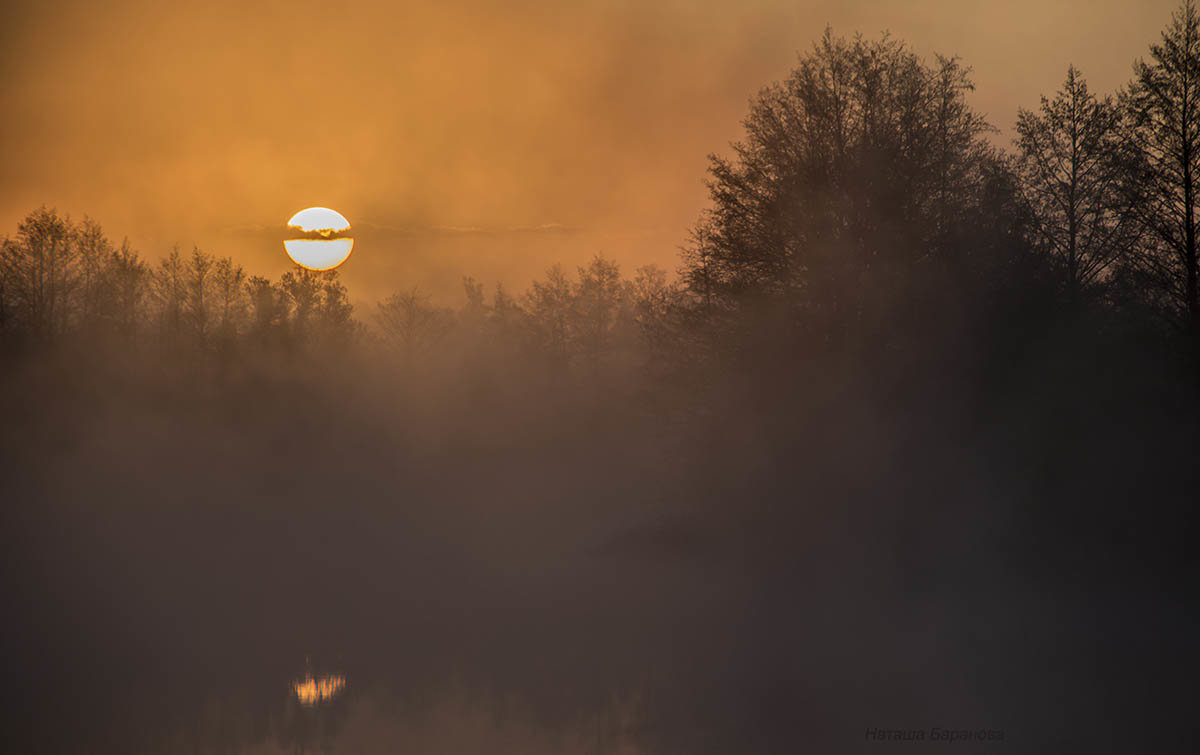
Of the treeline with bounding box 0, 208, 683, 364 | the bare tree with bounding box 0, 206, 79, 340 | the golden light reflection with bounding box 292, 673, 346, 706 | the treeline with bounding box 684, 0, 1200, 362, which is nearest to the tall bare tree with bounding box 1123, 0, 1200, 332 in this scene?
the treeline with bounding box 684, 0, 1200, 362

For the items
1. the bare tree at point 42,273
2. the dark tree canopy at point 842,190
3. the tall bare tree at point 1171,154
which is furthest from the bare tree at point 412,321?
the tall bare tree at point 1171,154

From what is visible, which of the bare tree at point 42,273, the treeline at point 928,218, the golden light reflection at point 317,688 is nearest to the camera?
the golden light reflection at point 317,688

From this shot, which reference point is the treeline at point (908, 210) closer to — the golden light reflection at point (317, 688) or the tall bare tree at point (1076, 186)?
the tall bare tree at point (1076, 186)

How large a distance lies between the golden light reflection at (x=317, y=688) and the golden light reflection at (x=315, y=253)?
26.5 m

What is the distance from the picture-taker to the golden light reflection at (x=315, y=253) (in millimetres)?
37228

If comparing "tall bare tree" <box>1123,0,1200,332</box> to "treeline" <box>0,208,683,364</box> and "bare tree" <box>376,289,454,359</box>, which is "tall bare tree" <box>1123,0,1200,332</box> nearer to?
"treeline" <box>0,208,683,364</box>

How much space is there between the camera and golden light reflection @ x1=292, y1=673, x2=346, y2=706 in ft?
43.5

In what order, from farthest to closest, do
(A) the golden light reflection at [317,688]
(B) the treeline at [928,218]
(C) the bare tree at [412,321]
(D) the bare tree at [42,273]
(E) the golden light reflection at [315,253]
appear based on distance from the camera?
1. (C) the bare tree at [412,321]
2. (E) the golden light reflection at [315,253]
3. (D) the bare tree at [42,273]
4. (B) the treeline at [928,218]
5. (A) the golden light reflection at [317,688]

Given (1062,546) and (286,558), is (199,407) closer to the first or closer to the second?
(286,558)

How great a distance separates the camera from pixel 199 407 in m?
26.0

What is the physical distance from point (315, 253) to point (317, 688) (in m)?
27.7

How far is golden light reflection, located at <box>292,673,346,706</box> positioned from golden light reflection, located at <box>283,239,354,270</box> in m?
26.5

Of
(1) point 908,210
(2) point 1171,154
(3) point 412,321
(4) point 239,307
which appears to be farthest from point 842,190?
(3) point 412,321

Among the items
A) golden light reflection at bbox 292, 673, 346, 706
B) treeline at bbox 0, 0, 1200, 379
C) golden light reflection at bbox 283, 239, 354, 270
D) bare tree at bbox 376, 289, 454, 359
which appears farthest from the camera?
bare tree at bbox 376, 289, 454, 359
